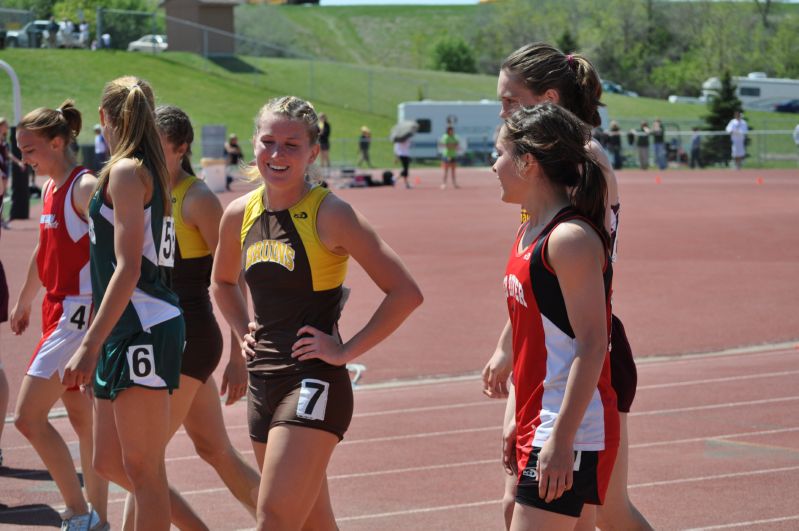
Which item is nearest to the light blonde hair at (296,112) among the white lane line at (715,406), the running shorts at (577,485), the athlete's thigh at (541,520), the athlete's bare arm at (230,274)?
the athlete's bare arm at (230,274)

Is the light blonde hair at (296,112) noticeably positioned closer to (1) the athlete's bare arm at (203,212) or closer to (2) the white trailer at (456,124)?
(1) the athlete's bare arm at (203,212)

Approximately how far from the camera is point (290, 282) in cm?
421

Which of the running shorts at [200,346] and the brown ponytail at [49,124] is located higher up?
the brown ponytail at [49,124]

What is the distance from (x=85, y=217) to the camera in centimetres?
572

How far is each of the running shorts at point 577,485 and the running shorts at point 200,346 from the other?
2094 mm

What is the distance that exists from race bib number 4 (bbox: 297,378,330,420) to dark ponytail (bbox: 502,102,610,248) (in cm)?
116

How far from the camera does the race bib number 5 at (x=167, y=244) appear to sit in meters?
4.71

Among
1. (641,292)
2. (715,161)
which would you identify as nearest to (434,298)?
(641,292)

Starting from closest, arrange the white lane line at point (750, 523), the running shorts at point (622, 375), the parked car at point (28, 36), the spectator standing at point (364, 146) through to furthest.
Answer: the running shorts at point (622, 375) → the white lane line at point (750, 523) → the spectator standing at point (364, 146) → the parked car at point (28, 36)

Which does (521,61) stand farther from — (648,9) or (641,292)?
(648,9)

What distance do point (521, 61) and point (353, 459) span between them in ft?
12.4

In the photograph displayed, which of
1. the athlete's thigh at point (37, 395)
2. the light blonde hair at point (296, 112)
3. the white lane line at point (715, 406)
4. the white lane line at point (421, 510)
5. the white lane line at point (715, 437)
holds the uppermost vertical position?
the light blonde hair at point (296, 112)

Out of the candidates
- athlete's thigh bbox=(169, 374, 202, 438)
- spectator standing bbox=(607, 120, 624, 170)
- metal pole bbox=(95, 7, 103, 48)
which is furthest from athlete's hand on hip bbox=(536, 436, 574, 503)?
metal pole bbox=(95, 7, 103, 48)

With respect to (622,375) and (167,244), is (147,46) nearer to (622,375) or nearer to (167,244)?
(167,244)
